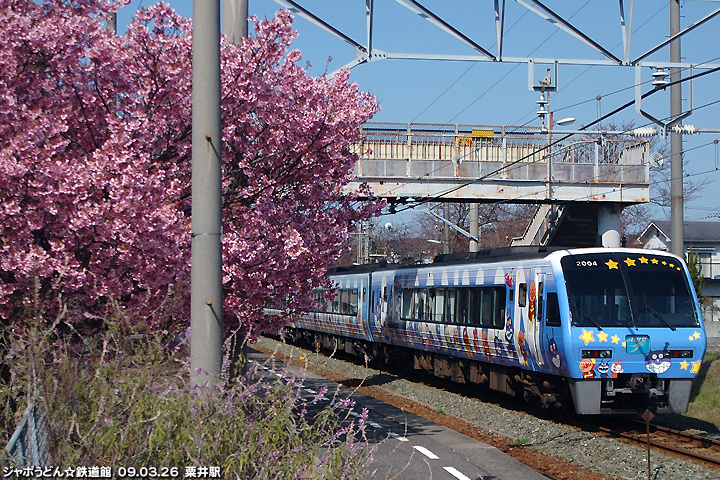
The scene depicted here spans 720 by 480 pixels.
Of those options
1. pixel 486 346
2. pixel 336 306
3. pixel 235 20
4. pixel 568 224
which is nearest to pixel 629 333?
pixel 486 346

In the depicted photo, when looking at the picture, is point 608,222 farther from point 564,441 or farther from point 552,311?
point 564,441

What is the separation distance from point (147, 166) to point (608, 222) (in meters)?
20.8

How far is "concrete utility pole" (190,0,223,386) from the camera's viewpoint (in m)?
6.40

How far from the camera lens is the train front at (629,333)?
1384cm

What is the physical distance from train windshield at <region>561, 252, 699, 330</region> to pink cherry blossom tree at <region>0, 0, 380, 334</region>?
4.37 meters

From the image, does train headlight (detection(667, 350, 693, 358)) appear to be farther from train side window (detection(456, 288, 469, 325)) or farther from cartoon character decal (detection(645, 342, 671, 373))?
train side window (detection(456, 288, 469, 325))

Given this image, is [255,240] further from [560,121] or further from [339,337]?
[339,337]

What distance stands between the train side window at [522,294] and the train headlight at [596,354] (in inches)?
74.7

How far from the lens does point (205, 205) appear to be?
6.42 metres

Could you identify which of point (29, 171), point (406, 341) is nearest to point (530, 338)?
point (406, 341)

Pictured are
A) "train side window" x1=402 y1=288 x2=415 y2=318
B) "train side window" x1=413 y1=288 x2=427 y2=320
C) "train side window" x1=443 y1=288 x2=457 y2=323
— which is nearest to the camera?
"train side window" x1=443 y1=288 x2=457 y2=323

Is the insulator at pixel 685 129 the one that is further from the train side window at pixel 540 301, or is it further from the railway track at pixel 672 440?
the railway track at pixel 672 440

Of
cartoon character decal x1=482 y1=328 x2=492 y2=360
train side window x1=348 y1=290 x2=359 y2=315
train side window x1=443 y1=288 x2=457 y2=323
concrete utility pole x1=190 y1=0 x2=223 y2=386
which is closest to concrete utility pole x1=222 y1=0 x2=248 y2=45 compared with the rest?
concrete utility pole x1=190 y1=0 x2=223 y2=386

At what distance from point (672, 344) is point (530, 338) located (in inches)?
91.0
